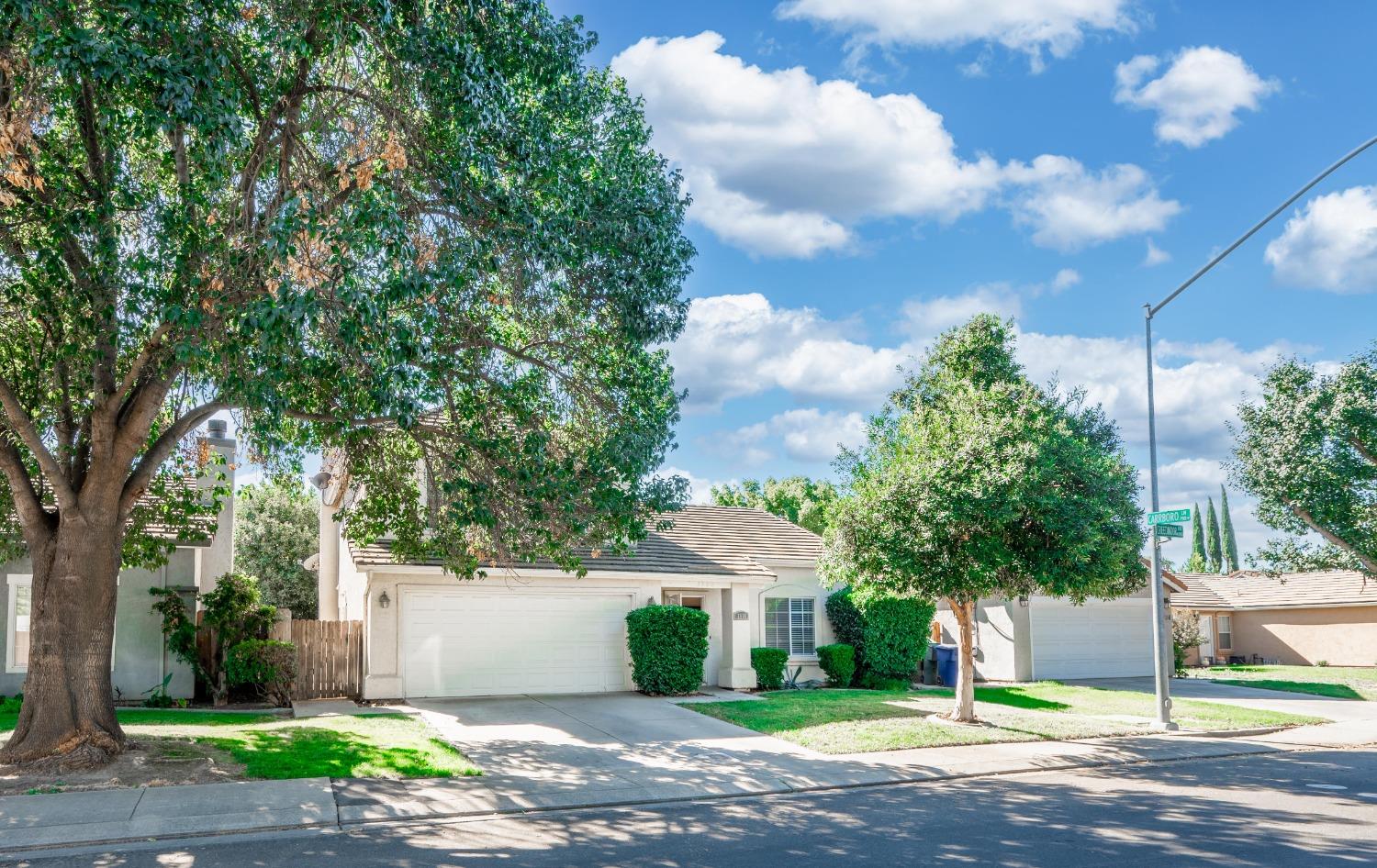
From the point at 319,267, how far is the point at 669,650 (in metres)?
11.8

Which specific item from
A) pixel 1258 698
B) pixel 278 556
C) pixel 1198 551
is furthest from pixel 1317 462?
pixel 1198 551

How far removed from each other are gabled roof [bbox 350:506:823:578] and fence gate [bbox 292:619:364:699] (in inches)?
65.2

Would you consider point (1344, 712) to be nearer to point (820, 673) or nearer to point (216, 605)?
point (820, 673)

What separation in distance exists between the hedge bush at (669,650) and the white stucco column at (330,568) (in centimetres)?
1045

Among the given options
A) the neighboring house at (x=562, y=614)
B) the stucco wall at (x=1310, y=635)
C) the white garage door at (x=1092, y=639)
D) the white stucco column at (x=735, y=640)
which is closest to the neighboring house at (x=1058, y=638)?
the white garage door at (x=1092, y=639)

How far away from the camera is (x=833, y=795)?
38.9 feet

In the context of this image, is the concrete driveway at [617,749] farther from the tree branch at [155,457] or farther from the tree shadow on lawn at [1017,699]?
the tree shadow on lawn at [1017,699]

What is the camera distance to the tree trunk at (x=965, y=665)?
56.8 feet

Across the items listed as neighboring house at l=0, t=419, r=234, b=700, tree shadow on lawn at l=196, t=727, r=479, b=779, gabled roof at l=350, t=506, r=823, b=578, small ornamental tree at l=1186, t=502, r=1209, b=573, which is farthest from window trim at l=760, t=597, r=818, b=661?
small ornamental tree at l=1186, t=502, r=1209, b=573

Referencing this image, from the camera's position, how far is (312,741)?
14086 millimetres

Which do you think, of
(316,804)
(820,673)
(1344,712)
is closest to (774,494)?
(820,673)

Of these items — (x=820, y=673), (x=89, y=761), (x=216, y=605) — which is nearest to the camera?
(x=89, y=761)

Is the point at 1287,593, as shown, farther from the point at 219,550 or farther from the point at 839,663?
the point at 219,550

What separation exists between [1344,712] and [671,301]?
697 inches
